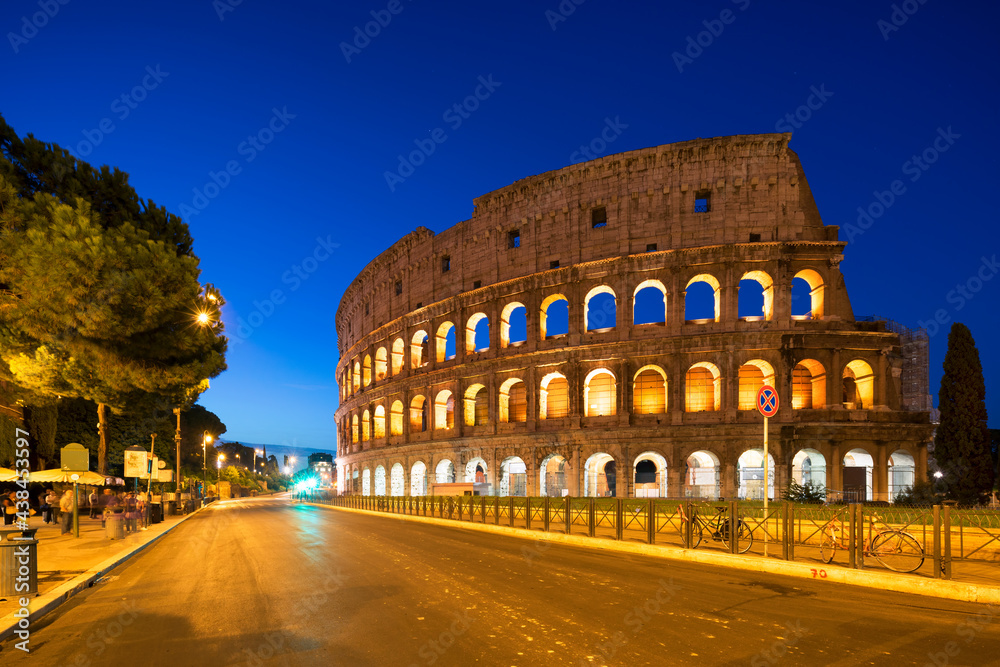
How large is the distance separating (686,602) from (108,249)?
61.8 ft

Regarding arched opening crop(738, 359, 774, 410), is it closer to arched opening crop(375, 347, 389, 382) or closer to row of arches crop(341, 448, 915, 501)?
row of arches crop(341, 448, 915, 501)

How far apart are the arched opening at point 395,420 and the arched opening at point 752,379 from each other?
2685 centimetres

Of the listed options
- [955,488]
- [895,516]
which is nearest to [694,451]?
[955,488]

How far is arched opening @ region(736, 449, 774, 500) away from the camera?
31.5 m

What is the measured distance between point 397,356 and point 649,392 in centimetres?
2299

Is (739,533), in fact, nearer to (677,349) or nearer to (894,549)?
(894,549)

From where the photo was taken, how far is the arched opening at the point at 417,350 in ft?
153

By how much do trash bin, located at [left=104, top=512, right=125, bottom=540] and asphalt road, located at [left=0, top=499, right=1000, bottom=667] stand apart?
285 inches

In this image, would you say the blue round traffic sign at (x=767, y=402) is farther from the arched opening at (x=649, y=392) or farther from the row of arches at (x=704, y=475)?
the arched opening at (x=649, y=392)

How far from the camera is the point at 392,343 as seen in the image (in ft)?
161

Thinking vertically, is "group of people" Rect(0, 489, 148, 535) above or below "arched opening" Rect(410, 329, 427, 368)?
below

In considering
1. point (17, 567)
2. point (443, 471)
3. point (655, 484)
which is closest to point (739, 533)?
point (17, 567)

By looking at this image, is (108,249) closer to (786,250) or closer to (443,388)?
(443,388)

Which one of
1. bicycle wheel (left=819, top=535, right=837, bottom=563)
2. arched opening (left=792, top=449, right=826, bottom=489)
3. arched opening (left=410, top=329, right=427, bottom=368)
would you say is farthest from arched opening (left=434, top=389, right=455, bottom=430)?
bicycle wheel (left=819, top=535, right=837, bottom=563)
